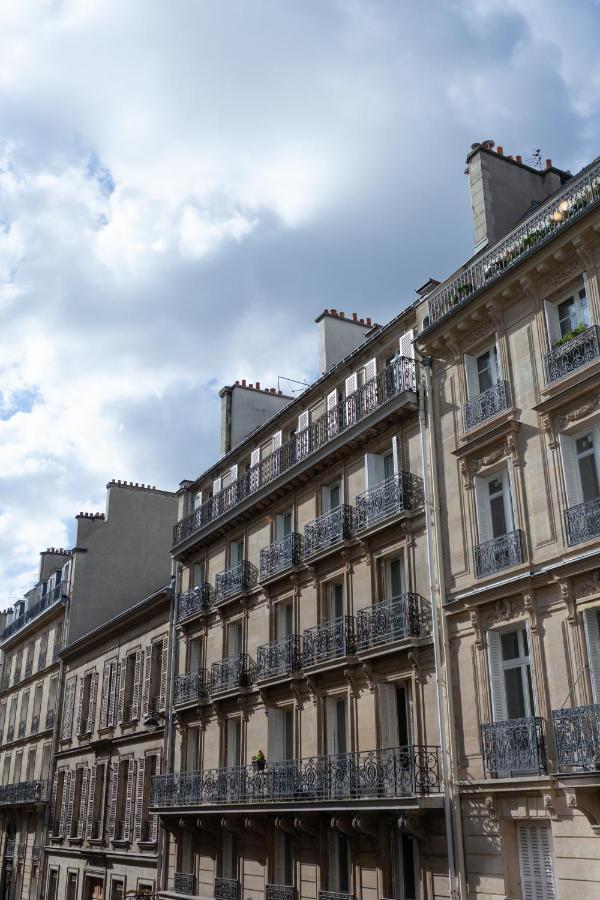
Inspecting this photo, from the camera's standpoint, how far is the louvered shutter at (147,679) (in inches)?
1177

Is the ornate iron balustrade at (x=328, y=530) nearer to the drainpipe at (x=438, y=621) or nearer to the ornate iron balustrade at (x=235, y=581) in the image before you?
the drainpipe at (x=438, y=621)

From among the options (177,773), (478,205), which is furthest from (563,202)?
(177,773)

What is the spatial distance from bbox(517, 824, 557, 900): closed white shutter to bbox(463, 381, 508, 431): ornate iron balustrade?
717 cm

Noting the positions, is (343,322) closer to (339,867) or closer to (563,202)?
(563,202)

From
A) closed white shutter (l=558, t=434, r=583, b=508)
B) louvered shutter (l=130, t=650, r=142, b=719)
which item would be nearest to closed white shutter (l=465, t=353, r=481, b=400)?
closed white shutter (l=558, t=434, r=583, b=508)

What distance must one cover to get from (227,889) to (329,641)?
7.17 metres

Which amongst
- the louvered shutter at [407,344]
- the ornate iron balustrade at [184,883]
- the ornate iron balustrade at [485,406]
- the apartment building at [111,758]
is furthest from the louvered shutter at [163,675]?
the ornate iron balustrade at [485,406]

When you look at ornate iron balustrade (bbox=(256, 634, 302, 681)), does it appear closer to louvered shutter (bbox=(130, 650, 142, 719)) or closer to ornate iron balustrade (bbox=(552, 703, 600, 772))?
louvered shutter (bbox=(130, 650, 142, 719))

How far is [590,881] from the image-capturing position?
1385 centimetres

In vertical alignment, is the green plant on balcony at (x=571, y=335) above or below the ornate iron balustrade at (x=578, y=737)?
above

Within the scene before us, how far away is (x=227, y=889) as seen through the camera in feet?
75.9

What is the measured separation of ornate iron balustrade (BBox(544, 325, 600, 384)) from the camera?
52.0 feet

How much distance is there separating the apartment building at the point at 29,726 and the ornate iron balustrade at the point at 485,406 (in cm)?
2578

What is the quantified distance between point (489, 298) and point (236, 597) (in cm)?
1153
